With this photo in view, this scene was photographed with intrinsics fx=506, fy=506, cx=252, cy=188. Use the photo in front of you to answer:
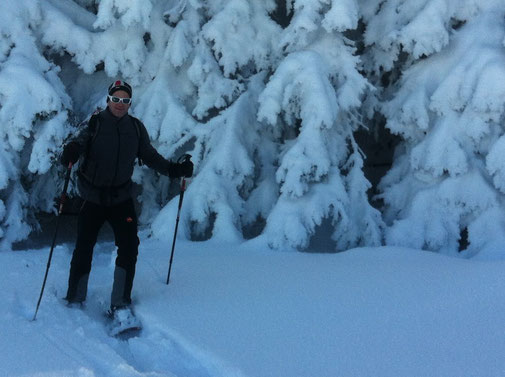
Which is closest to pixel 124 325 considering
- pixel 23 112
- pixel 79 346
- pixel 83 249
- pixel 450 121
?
pixel 79 346

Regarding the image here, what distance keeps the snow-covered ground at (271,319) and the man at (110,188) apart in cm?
31

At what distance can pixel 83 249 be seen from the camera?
526cm

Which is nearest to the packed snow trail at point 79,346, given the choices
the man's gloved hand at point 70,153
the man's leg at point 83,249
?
the man's leg at point 83,249

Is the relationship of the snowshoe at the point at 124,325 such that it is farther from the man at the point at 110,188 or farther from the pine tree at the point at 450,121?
the pine tree at the point at 450,121

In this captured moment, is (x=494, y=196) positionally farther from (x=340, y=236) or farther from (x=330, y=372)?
(x=330, y=372)

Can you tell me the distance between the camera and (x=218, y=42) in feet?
27.8

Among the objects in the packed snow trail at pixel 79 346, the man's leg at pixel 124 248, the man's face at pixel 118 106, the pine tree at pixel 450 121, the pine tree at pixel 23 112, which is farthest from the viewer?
the pine tree at pixel 23 112

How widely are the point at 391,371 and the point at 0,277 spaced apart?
14.9ft

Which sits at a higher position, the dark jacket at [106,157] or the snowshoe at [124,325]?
the dark jacket at [106,157]

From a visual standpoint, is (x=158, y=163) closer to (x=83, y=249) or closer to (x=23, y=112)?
(x=83, y=249)

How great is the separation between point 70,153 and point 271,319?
8.11 ft

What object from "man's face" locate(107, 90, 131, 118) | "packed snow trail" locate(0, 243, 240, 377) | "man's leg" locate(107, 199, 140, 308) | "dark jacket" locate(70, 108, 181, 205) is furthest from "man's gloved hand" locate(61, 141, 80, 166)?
"packed snow trail" locate(0, 243, 240, 377)

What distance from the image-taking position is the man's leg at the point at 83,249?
5.22m

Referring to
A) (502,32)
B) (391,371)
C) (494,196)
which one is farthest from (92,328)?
(502,32)
